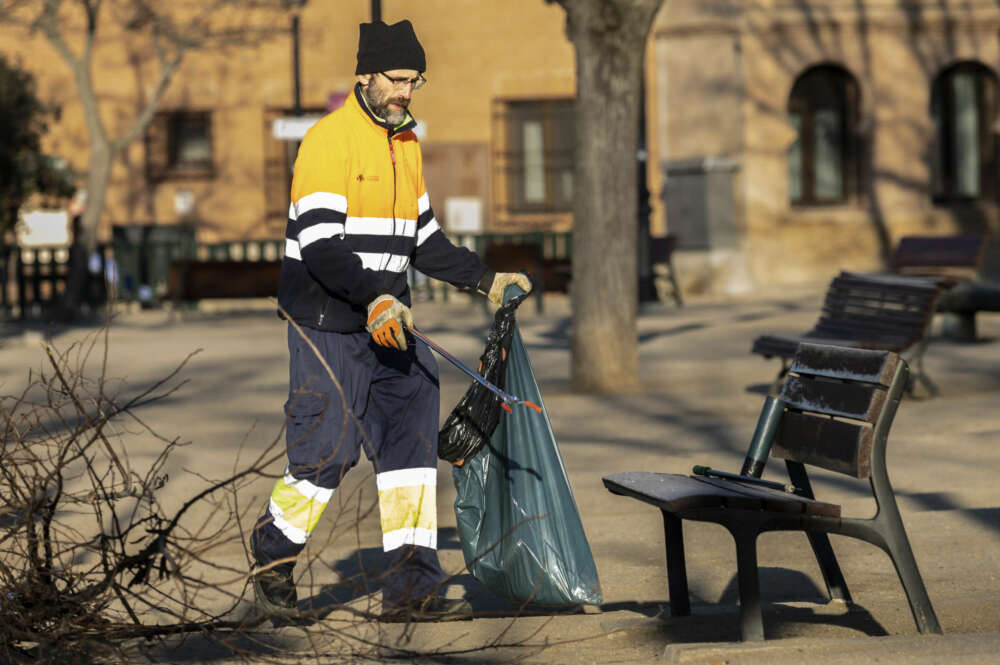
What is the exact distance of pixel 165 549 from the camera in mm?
4195

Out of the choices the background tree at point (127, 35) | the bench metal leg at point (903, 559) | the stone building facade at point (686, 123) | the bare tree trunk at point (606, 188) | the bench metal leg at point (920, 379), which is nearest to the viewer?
the bench metal leg at point (903, 559)

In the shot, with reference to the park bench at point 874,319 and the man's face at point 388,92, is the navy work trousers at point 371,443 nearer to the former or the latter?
the man's face at point 388,92

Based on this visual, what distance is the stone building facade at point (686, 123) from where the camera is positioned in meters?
24.1

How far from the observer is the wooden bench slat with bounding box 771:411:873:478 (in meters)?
4.61

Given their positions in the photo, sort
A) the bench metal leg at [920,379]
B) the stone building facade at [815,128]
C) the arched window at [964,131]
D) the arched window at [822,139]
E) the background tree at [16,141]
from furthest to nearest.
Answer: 1. the arched window at [964,131]
2. the arched window at [822,139]
3. the stone building facade at [815,128]
4. the background tree at [16,141]
5. the bench metal leg at [920,379]

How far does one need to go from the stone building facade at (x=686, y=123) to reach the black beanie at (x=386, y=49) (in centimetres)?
1617

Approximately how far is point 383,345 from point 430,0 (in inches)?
944

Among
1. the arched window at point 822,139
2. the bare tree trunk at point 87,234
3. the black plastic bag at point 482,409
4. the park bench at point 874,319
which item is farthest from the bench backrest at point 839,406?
the arched window at point 822,139

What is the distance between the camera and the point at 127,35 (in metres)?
29.0

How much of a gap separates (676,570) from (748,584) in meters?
0.55

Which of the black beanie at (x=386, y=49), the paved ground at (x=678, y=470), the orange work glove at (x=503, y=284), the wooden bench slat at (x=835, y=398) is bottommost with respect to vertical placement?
the paved ground at (x=678, y=470)

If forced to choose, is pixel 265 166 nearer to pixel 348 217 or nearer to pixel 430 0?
pixel 430 0

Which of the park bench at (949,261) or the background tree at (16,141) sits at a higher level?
the background tree at (16,141)

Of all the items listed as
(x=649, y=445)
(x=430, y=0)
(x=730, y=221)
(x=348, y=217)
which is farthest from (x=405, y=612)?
(x=430, y=0)
